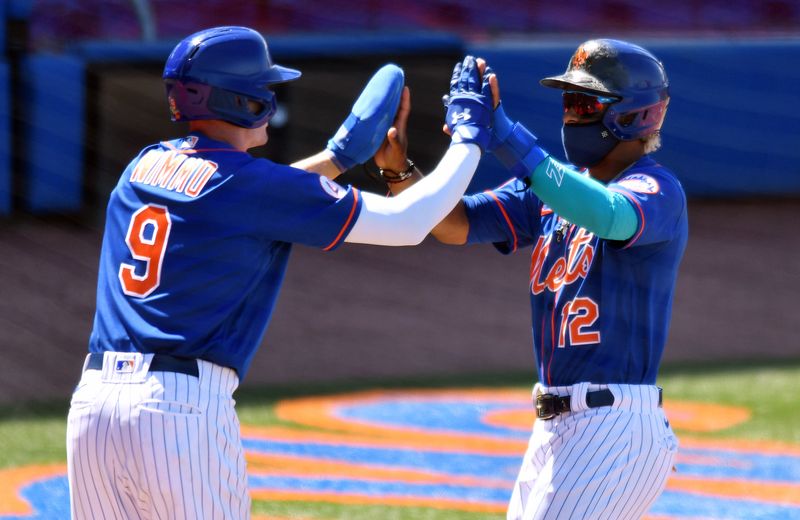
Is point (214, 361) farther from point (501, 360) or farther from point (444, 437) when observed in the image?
point (501, 360)

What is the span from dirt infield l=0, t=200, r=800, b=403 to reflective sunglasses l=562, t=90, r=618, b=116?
15.5 ft

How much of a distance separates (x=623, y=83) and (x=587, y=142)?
7.4 inches

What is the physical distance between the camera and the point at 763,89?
13.0 metres

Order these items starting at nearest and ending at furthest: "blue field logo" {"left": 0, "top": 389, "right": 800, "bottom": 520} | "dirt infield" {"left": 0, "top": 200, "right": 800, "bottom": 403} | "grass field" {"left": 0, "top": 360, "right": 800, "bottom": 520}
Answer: "grass field" {"left": 0, "top": 360, "right": 800, "bottom": 520}
"blue field logo" {"left": 0, "top": 389, "right": 800, "bottom": 520}
"dirt infield" {"left": 0, "top": 200, "right": 800, "bottom": 403}

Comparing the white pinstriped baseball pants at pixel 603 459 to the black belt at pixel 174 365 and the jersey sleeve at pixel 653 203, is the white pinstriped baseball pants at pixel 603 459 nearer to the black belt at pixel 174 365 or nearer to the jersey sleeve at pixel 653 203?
the jersey sleeve at pixel 653 203

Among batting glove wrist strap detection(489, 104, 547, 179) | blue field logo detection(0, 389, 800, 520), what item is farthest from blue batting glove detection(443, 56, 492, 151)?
blue field logo detection(0, 389, 800, 520)

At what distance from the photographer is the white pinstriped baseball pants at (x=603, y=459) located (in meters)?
3.04

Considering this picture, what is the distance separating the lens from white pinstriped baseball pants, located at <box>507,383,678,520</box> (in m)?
3.04

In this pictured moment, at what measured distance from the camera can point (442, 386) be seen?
25.5ft

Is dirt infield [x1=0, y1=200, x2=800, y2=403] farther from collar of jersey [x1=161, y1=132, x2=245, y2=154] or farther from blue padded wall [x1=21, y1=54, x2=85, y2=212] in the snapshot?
collar of jersey [x1=161, y1=132, x2=245, y2=154]

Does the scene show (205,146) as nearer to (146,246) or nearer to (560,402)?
(146,246)

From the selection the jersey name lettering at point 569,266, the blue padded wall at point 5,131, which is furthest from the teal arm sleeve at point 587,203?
the blue padded wall at point 5,131

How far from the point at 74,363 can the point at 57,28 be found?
4.79m

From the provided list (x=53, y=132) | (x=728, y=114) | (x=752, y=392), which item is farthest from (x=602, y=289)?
(x=728, y=114)
